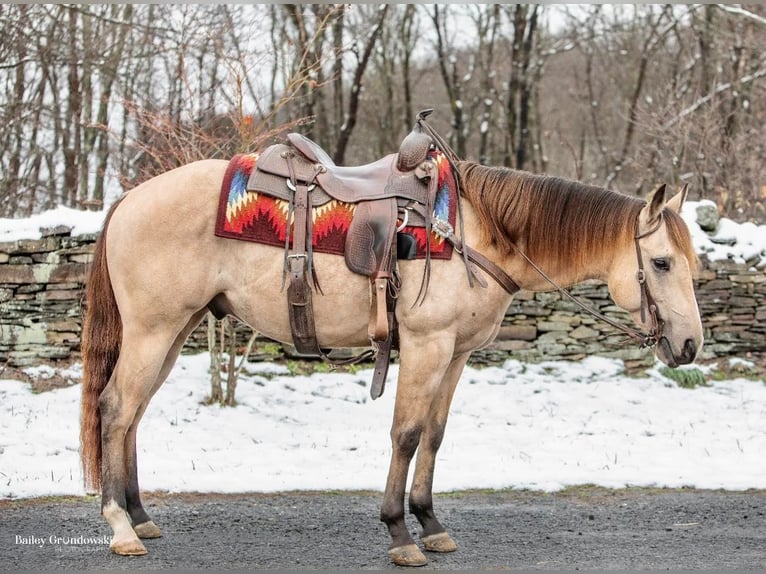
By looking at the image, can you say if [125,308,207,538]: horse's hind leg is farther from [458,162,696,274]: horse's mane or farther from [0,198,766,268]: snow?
[0,198,766,268]: snow

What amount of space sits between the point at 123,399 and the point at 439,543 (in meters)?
1.75

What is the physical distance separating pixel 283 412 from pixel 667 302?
4498 mm

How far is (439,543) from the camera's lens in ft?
14.8

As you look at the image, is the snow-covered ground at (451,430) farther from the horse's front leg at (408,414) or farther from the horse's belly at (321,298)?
the horse's belly at (321,298)

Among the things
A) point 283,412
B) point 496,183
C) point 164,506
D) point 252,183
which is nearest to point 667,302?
point 496,183

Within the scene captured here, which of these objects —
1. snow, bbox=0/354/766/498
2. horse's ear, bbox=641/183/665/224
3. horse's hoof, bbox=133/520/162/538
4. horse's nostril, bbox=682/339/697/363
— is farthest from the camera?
snow, bbox=0/354/766/498

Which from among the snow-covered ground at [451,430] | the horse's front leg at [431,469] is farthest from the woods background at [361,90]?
the horse's front leg at [431,469]

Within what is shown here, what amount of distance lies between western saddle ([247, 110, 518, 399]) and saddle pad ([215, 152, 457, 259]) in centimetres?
4

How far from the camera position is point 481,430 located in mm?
7668

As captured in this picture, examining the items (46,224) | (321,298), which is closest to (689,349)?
(321,298)

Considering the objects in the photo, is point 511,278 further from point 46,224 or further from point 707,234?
point 707,234

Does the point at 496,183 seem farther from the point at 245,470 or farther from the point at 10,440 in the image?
the point at 10,440

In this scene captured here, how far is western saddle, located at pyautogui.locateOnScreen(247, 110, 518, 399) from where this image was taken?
14.3 ft

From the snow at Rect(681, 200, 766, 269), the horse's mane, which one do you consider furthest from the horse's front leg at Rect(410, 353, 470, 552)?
the snow at Rect(681, 200, 766, 269)
